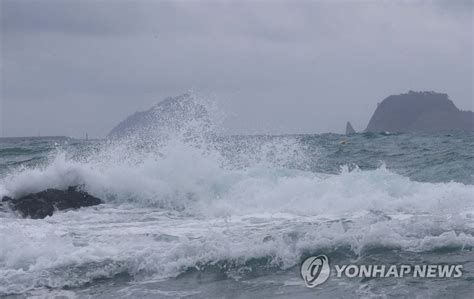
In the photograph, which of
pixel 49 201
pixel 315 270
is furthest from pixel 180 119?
pixel 315 270

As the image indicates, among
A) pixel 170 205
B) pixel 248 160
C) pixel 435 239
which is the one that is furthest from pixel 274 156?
pixel 435 239

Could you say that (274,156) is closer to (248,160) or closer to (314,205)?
(248,160)

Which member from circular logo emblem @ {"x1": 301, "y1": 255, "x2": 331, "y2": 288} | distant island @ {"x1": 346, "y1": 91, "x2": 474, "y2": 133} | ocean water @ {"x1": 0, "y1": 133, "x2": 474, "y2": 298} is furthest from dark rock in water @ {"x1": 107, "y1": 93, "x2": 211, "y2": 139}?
distant island @ {"x1": 346, "y1": 91, "x2": 474, "y2": 133}

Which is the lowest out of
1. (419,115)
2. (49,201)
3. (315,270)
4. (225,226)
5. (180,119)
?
(315,270)

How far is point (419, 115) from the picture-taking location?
97.8 meters

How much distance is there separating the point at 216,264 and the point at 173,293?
1189 mm

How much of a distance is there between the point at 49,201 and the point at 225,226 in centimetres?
435

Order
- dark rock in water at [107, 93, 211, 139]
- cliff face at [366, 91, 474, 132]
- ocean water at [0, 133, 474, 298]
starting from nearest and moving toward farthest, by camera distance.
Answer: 1. ocean water at [0, 133, 474, 298]
2. dark rock in water at [107, 93, 211, 139]
3. cliff face at [366, 91, 474, 132]

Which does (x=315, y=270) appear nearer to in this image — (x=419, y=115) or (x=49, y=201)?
(x=49, y=201)

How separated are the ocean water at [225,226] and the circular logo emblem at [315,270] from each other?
0.39ft

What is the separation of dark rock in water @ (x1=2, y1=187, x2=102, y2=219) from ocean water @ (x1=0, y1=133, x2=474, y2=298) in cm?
29

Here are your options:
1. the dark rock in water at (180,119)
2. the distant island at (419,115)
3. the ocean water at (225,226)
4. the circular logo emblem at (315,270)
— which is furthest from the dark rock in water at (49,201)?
the distant island at (419,115)

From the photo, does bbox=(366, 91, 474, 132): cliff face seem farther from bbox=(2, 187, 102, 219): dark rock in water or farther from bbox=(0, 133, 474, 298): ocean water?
bbox=(2, 187, 102, 219): dark rock in water

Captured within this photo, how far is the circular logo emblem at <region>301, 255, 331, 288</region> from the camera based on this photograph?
7621mm
